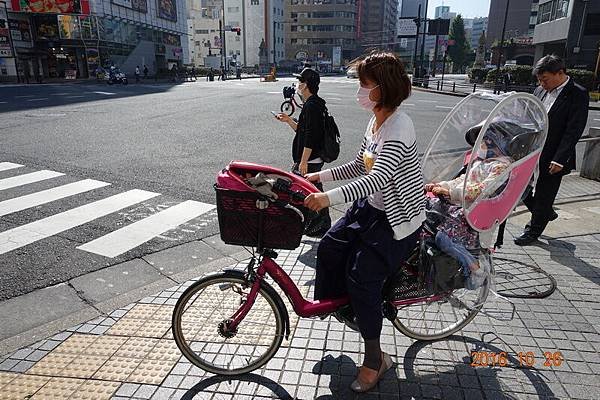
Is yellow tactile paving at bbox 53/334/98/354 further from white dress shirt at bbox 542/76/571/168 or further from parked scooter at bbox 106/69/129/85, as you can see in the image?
parked scooter at bbox 106/69/129/85

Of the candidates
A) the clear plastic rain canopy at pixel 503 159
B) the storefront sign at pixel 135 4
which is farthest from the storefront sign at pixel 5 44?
the clear plastic rain canopy at pixel 503 159

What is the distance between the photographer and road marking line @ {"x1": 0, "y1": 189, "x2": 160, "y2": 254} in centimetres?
497

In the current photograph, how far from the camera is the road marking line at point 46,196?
6.00m

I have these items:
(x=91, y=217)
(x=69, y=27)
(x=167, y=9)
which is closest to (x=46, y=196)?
(x=91, y=217)

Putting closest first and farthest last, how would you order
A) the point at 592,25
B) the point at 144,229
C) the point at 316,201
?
the point at 316,201 → the point at 144,229 → the point at 592,25

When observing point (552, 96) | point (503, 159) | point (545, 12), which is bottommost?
point (503, 159)

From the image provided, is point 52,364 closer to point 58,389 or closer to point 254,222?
point 58,389

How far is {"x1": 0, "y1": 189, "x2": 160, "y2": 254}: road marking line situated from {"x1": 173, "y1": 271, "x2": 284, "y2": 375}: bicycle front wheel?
2.97 m

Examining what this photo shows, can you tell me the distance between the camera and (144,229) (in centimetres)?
539

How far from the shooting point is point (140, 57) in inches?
2203

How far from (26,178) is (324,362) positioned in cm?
671

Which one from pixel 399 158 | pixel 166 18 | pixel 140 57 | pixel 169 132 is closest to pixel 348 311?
pixel 399 158

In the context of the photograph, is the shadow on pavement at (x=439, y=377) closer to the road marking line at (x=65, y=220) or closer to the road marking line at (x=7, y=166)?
the road marking line at (x=65, y=220)

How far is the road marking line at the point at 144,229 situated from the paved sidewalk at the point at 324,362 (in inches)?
53.1
